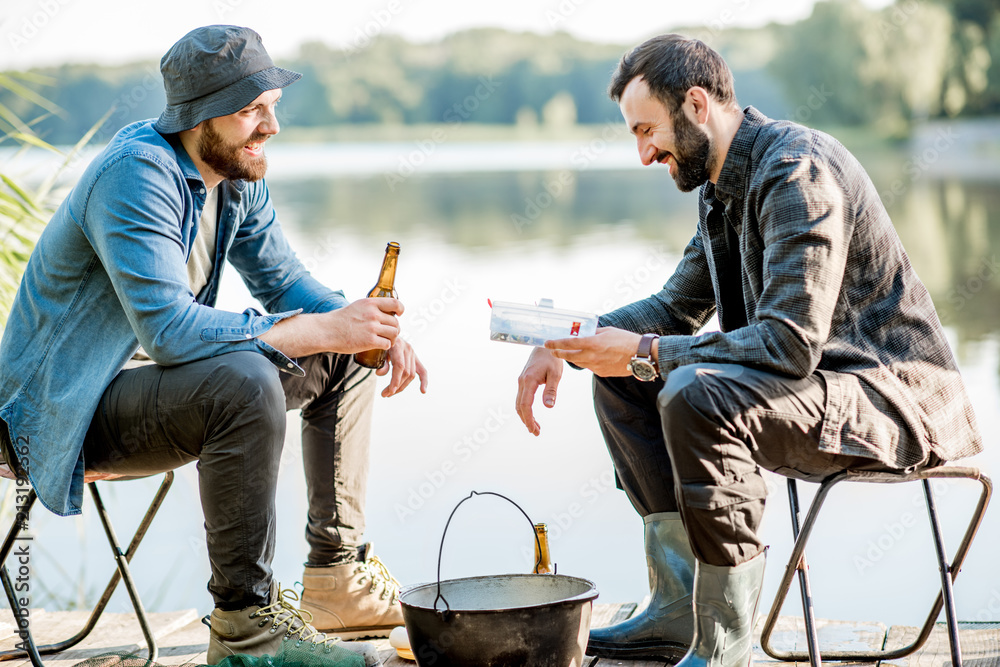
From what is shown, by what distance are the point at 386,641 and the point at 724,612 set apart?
2.96ft

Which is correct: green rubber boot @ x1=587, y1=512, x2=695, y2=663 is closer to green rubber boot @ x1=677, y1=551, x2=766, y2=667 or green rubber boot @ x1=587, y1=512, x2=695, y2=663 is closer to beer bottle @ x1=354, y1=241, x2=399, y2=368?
green rubber boot @ x1=677, y1=551, x2=766, y2=667

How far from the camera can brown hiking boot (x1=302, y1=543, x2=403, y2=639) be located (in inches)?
94.6

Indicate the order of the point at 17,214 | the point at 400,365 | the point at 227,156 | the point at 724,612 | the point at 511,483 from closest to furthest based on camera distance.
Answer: the point at 724,612
the point at 227,156
the point at 400,365
the point at 17,214
the point at 511,483

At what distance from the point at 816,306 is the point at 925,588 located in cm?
182

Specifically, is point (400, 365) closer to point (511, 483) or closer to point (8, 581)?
point (8, 581)

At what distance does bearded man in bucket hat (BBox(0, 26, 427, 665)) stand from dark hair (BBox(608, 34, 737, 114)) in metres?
0.68

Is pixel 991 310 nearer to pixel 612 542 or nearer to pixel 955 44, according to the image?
pixel 612 542

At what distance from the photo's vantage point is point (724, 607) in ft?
5.94

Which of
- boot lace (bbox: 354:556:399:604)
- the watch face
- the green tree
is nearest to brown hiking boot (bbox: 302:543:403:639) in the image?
boot lace (bbox: 354:556:399:604)

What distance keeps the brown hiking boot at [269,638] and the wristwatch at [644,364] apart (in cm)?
78

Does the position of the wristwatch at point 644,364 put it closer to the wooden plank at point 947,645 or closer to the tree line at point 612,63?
the wooden plank at point 947,645

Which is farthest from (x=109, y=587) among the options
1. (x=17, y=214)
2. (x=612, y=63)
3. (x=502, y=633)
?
(x=612, y=63)

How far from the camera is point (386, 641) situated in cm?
240

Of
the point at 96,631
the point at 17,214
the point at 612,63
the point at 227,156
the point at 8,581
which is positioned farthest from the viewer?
the point at 612,63
